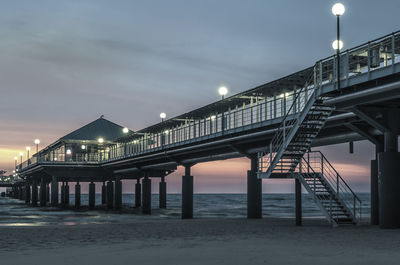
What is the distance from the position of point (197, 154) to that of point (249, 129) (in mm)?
14099

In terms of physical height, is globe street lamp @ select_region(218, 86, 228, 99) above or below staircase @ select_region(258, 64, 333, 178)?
above

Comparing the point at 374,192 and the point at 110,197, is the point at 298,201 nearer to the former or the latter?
the point at 374,192

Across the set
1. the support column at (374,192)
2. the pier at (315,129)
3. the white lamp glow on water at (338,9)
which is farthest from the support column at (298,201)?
the white lamp glow on water at (338,9)

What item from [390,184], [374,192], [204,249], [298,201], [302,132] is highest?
[302,132]

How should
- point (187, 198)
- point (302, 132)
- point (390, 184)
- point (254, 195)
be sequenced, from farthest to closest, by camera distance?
point (187, 198), point (254, 195), point (302, 132), point (390, 184)

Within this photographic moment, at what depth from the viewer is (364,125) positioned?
2698cm

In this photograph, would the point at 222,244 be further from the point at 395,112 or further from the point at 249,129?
the point at 249,129

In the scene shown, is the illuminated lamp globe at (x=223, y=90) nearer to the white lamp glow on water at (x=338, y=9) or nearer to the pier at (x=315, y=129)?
the pier at (x=315, y=129)

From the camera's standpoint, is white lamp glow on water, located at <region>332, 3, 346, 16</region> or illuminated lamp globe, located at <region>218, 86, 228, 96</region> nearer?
white lamp glow on water, located at <region>332, 3, 346, 16</region>

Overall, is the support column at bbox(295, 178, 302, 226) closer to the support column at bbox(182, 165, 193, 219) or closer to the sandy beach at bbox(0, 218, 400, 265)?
the sandy beach at bbox(0, 218, 400, 265)

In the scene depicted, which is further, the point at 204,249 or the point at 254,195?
the point at 254,195

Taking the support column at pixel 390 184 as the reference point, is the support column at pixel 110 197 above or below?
below

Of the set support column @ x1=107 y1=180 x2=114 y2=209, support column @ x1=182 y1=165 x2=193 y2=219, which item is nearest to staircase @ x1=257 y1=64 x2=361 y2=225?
support column @ x1=182 y1=165 x2=193 y2=219

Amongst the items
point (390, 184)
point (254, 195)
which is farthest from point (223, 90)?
point (390, 184)
